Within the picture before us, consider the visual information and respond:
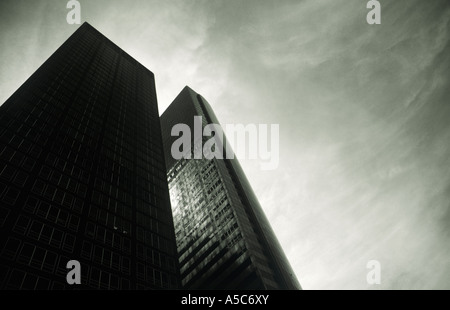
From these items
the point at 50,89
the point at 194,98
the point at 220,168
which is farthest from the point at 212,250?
the point at 194,98

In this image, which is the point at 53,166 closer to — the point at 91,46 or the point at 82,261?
the point at 82,261

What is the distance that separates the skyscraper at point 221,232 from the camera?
76.8 metres

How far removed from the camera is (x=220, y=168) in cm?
10725

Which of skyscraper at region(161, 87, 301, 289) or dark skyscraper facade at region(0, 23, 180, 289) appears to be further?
skyscraper at region(161, 87, 301, 289)

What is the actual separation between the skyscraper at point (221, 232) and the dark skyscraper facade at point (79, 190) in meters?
27.5

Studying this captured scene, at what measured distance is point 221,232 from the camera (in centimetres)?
9100

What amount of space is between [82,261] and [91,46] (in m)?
98.0

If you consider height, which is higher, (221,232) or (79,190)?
(221,232)

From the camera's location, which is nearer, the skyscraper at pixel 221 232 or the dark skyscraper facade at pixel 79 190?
the dark skyscraper facade at pixel 79 190

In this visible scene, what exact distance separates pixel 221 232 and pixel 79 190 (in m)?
49.4

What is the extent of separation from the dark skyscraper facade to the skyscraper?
90.4 feet

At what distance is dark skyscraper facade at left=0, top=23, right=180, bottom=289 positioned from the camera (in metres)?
39.0

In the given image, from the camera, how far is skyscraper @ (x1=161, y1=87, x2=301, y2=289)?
252 ft

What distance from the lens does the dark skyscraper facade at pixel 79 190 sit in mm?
39031
